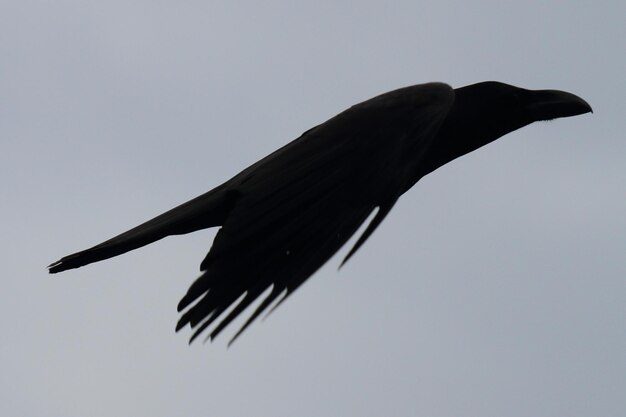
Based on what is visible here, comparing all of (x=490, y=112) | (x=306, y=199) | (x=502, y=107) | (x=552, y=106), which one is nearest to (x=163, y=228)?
(x=306, y=199)

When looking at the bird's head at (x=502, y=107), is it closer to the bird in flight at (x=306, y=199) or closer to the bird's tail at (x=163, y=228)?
the bird in flight at (x=306, y=199)

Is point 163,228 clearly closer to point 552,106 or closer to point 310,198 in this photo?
point 310,198

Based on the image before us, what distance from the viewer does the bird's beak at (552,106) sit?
26.9 feet

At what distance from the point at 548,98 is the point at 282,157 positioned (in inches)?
102

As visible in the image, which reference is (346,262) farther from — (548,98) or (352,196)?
(548,98)

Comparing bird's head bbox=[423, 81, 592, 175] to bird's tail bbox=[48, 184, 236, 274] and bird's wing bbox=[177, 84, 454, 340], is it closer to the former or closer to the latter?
bird's wing bbox=[177, 84, 454, 340]

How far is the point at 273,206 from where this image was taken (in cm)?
584

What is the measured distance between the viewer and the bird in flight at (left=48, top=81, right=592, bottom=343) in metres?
5.42

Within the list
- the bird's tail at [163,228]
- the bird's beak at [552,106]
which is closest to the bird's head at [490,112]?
the bird's beak at [552,106]

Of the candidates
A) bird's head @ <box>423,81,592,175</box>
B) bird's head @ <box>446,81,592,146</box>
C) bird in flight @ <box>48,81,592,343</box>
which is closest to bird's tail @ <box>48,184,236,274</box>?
bird in flight @ <box>48,81,592,343</box>

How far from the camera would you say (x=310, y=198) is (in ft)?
19.6

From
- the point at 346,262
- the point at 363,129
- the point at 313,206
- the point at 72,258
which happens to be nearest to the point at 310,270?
the point at 346,262

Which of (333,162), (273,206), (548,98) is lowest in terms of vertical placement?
(273,206)

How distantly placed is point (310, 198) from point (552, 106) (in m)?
2.89
